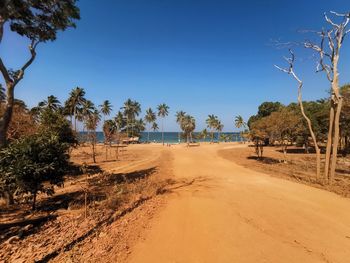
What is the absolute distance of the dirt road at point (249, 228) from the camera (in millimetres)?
5656

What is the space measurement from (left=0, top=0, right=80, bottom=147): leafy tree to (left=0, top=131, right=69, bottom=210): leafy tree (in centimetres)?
218

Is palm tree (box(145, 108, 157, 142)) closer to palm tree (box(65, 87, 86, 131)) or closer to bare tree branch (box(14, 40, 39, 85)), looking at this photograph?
palm tree (box(65, 87, 86, 131))

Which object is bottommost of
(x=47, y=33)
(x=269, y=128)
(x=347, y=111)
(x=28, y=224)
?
(x=28, y=224)

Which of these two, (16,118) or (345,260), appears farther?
(16,118)

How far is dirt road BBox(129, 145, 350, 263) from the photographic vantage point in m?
5.66

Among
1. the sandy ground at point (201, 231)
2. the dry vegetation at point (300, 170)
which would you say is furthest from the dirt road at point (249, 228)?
the dry vegetation at point (300, 170)

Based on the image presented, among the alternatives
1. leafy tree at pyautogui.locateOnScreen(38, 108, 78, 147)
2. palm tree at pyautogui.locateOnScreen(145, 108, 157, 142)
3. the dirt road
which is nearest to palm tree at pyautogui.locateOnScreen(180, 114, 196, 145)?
palm tree at pyautogui.locateOnScreen(145, 108, 157, 142)

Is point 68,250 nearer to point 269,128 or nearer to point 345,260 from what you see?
point 345,260

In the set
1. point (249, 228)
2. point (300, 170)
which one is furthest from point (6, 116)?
point (300, 170)

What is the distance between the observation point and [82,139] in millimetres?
32312

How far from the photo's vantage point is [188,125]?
8325 centimetres

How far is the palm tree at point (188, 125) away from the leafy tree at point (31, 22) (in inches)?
2760

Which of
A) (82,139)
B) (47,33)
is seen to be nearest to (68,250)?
(47,33)

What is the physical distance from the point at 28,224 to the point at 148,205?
4.59 metres
